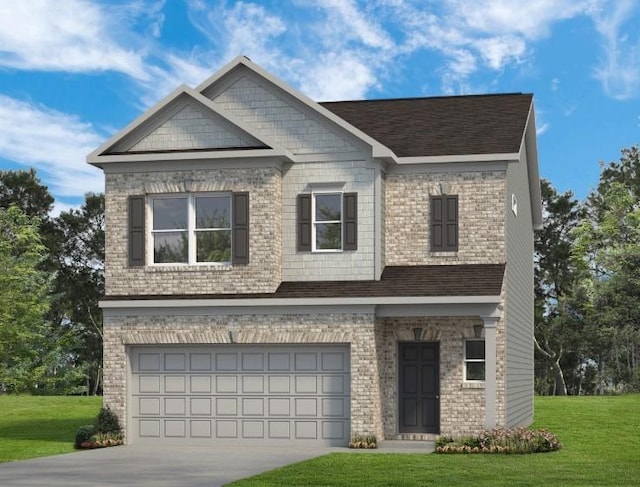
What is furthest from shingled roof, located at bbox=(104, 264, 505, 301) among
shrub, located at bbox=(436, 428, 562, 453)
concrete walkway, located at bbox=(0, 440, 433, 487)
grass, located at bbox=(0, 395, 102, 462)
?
grass, located at bbox=(0, 395, 102, 462)

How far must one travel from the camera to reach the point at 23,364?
5622cm

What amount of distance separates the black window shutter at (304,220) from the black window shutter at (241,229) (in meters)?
1.39

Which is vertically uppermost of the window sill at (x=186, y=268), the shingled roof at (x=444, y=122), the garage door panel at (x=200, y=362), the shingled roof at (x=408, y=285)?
the shingled roof at (x=444, y=122)

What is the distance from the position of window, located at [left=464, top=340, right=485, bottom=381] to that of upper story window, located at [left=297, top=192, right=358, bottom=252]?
4.20 metres

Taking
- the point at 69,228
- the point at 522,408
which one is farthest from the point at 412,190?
the point at 69,228

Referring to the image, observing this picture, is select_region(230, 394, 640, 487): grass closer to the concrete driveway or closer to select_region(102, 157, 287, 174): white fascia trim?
the concrete driveway

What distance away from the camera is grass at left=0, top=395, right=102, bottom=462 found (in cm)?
2817

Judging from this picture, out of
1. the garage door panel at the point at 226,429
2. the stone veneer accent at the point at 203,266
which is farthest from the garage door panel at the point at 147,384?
the stone veneer accent at the point at 203,266

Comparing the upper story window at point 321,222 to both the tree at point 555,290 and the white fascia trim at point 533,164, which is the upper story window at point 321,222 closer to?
the white fascia trim at point 533,164

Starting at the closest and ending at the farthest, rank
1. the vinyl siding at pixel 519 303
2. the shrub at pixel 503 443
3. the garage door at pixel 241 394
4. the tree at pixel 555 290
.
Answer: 1. the shrub at pixel 503 443
2. the garage door at pixel 241 394
3. the vinyl siding at pixel 519 303
4. the tree at pixel 555 290

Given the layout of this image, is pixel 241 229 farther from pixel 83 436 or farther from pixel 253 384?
pixel 83 436

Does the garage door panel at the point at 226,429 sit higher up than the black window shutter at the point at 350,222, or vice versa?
the black window shutter at the point at 350,222

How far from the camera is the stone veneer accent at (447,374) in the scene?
93.5 ft

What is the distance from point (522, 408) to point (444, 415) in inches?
217
